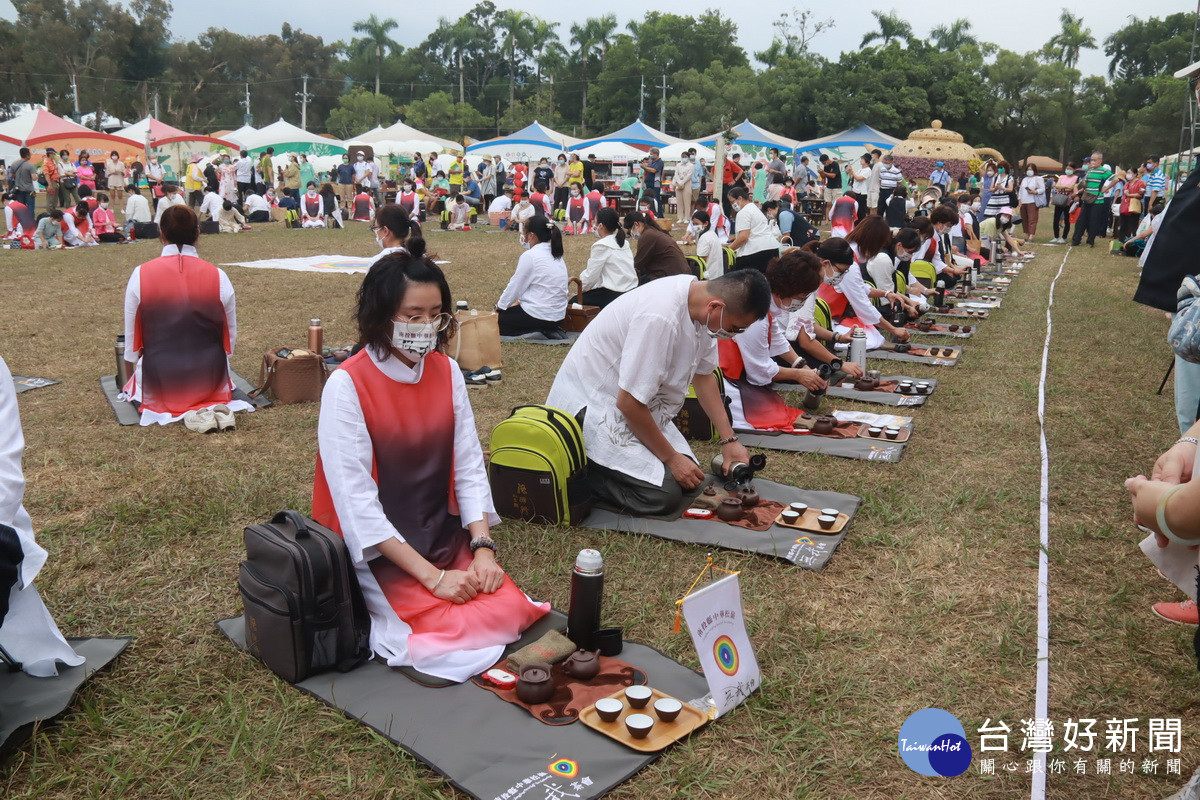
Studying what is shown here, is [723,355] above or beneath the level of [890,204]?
beneath

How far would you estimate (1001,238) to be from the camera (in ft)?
53.2

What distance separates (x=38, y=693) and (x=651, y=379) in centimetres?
266

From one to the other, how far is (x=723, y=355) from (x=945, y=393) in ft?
7.04

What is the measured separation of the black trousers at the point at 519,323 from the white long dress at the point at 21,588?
21.0ft

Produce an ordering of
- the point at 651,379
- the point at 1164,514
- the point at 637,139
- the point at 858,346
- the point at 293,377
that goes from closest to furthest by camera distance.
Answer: the point at 1164,514, the point at 651,379, the point at 293,377, the point at 858,346, the point at 637,139

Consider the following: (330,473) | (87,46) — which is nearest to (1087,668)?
(330,473)

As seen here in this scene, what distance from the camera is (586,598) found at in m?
3.07

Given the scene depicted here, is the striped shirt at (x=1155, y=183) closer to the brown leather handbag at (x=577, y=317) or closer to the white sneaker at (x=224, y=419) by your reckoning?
the brown leather handbag at (x=577, y=317)

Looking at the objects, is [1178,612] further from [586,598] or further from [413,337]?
[413,337]

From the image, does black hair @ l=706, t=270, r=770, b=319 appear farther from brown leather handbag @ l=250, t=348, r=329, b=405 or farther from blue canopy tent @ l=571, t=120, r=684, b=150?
blue canopy tent @ l=571, t=120, r=684, b=150

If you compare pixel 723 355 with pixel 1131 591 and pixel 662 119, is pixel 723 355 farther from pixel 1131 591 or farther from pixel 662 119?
pixel 662 119

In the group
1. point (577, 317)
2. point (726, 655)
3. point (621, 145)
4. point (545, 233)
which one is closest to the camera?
point (726, 655)

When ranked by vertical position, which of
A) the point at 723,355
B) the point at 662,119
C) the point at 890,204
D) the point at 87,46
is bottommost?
the point at 723,355

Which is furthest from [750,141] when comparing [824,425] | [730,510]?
[730,510]
